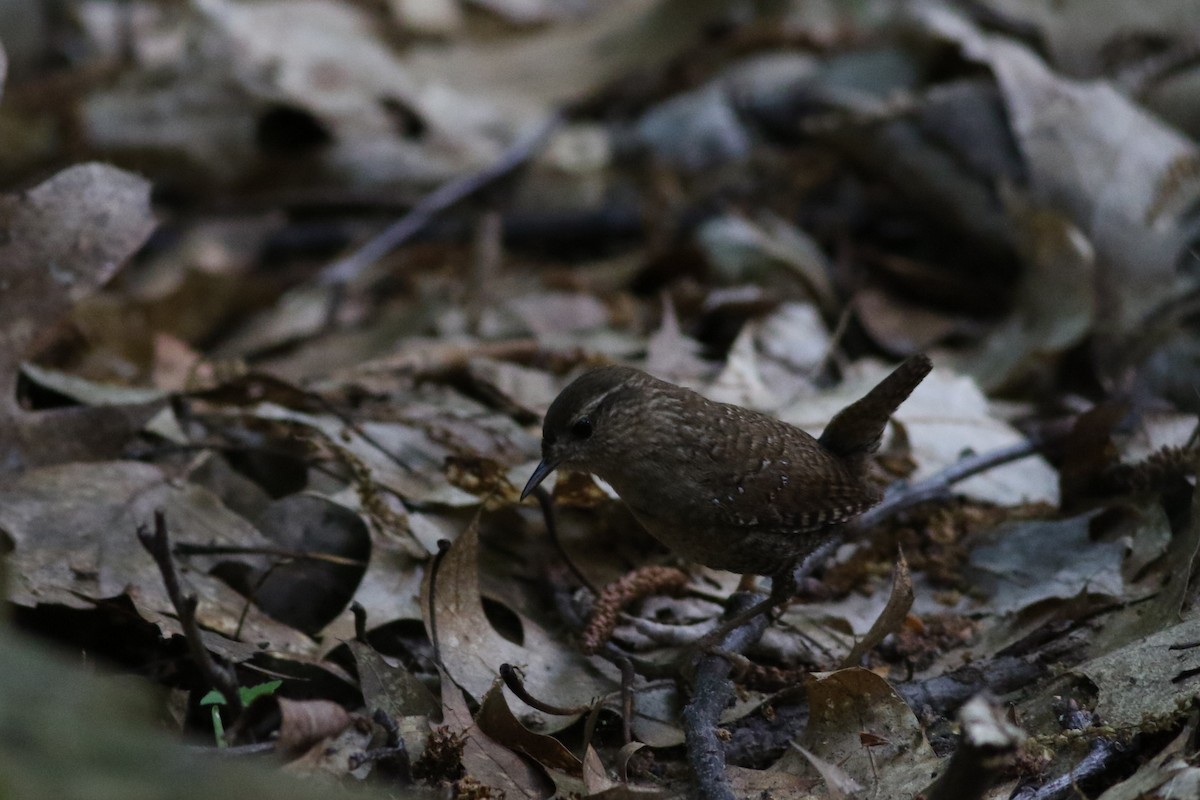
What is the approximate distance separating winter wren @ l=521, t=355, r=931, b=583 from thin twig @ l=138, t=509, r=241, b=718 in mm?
899

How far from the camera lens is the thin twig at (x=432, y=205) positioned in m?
5.73

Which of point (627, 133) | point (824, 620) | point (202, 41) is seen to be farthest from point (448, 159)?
point (824, 620)

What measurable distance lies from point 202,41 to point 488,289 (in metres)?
2.56

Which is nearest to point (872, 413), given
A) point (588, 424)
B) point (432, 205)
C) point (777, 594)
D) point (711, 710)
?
point (777, 594)

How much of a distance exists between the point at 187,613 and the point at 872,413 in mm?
1948

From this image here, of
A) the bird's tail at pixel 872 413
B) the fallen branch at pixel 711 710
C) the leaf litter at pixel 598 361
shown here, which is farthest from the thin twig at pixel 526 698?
the bird's tail at pixel 872 413

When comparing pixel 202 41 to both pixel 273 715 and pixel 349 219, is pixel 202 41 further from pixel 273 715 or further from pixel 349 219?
pixel 273 715

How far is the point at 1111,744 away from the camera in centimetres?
259

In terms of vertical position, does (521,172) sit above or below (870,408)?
below

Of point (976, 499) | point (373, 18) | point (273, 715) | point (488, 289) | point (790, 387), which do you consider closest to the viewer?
point (273, 715)

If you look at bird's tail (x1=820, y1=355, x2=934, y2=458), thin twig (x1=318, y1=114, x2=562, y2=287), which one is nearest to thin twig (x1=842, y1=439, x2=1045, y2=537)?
bird's tail (x1=820, y1=355, x2=934, y2=458)

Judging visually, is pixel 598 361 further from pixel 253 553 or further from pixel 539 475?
pixel 253 553

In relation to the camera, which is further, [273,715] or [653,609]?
[653,609]

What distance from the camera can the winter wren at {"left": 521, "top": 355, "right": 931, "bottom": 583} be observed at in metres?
3.30
